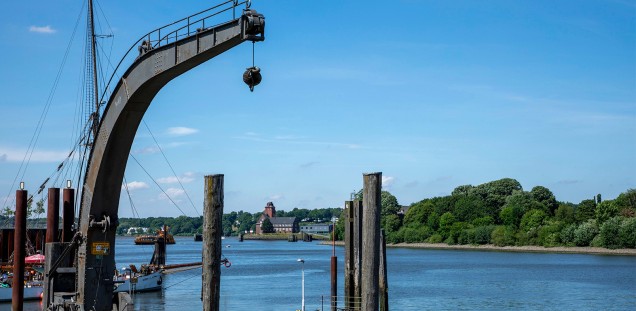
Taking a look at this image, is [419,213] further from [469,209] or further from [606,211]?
[606,211]

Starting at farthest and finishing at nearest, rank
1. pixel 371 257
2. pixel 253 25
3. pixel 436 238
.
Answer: pixel 436 238, pixel 371 257, pixel 253 25

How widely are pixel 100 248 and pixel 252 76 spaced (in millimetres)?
8577

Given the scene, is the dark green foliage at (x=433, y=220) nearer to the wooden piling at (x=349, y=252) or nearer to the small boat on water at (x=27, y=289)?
the small boat on water at (x=27, y=289)

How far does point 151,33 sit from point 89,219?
19.6ft

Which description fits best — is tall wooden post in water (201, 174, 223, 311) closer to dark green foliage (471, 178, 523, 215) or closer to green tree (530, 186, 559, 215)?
green tree (530, 186, 559, 215)

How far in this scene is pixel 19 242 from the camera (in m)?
30.7

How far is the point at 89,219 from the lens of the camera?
24094 millimetres

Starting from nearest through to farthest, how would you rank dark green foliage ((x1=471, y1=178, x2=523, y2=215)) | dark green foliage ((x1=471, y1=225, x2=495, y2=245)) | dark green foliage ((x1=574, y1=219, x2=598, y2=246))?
dark green foliage ((x1=574, y1=219, x2=598, y2=246)) < dark green foliage ((x1=471, y1=225, x2=495, y2=245)) < dark green foliage ((x1=471, y1=178, x2=523, y2=215))

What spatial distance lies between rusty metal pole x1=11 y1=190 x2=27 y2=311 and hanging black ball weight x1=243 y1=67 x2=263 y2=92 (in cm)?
1411

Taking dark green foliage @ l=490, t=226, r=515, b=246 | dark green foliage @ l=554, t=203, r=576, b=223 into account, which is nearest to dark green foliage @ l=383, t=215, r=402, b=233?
dark green foliage @ l=490, t=226, r=515, b=246

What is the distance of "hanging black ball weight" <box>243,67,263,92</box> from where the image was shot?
19.4 meters

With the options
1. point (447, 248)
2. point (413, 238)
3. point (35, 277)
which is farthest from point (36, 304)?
point (413, 238)

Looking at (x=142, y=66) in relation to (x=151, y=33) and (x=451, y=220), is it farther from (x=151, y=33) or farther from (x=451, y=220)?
(x=451, y=220)

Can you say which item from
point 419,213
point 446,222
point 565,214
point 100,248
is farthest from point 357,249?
point 419,213
